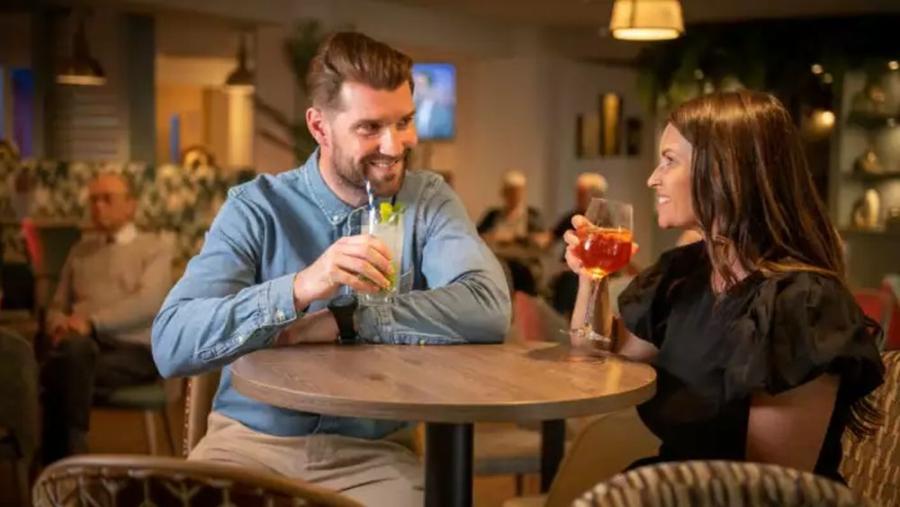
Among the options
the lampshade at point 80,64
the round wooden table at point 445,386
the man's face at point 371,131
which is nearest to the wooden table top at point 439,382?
the round wooden table at point 445,386

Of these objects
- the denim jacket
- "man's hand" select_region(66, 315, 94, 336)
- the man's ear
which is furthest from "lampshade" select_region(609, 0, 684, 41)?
the man's ear

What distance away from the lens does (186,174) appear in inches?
322

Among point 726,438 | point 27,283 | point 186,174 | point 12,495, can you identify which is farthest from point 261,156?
point 726,438

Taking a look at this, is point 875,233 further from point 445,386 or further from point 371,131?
point 445,386

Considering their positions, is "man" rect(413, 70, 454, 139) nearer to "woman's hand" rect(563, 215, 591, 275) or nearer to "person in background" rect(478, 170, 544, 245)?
"person in background" rect(478, 170, 544, 245)

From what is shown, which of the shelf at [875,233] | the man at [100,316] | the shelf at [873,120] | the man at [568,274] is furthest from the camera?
the shelf at [873,120]

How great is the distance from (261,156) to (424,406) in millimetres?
7117

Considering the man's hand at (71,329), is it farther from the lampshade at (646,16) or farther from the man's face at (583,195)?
the man's face at (583,195)

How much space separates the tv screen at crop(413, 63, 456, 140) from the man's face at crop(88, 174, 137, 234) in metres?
6.11

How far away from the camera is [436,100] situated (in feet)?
36.4

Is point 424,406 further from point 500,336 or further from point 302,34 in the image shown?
point 302,34

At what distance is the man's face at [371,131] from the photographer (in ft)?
7.29

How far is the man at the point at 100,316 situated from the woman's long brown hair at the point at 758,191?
9.98ft

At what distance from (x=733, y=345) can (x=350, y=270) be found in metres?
0.63
